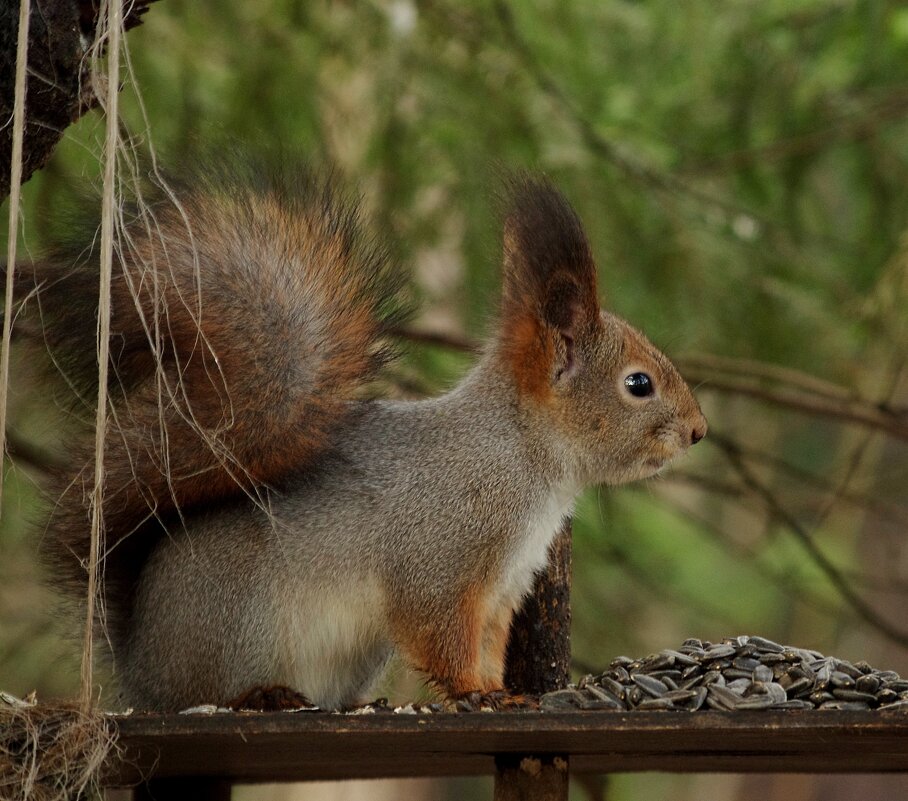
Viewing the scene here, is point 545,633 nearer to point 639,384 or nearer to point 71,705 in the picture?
point 639,384

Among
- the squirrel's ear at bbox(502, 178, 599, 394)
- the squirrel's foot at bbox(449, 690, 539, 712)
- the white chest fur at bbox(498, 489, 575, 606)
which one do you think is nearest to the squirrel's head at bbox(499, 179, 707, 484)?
the squirrel's ear at bbox(502, 178, 599, 394)

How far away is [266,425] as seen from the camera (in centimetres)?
238

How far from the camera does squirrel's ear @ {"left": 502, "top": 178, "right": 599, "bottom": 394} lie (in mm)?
2547

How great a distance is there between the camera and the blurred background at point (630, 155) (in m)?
3.66

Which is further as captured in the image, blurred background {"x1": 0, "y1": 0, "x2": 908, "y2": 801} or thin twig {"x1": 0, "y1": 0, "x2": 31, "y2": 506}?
blurred background {"x1": 0, "y1": 0, "x2": 908, "y2": 801}

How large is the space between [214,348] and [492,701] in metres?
0.75

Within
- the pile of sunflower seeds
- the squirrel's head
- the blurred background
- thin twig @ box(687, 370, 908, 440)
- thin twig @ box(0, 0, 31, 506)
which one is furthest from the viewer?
the blurred background

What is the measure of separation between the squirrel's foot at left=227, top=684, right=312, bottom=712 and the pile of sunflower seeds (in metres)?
0.45

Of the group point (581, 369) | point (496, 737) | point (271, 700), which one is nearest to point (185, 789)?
point (271, 700)

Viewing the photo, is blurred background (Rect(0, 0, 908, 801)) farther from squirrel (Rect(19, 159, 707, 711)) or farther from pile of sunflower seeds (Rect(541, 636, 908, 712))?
pile of sunflower seeds (Rect(541, 636, 908, 712))

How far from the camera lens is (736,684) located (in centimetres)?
202

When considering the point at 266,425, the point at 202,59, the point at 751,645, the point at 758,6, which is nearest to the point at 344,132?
the point at 202,59

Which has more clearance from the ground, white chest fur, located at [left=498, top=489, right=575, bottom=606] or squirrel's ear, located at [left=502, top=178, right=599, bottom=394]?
squirrel's ear, located at [left=502, top=178, right=599, bottom=394]

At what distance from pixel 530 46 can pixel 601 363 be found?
1404 mm
